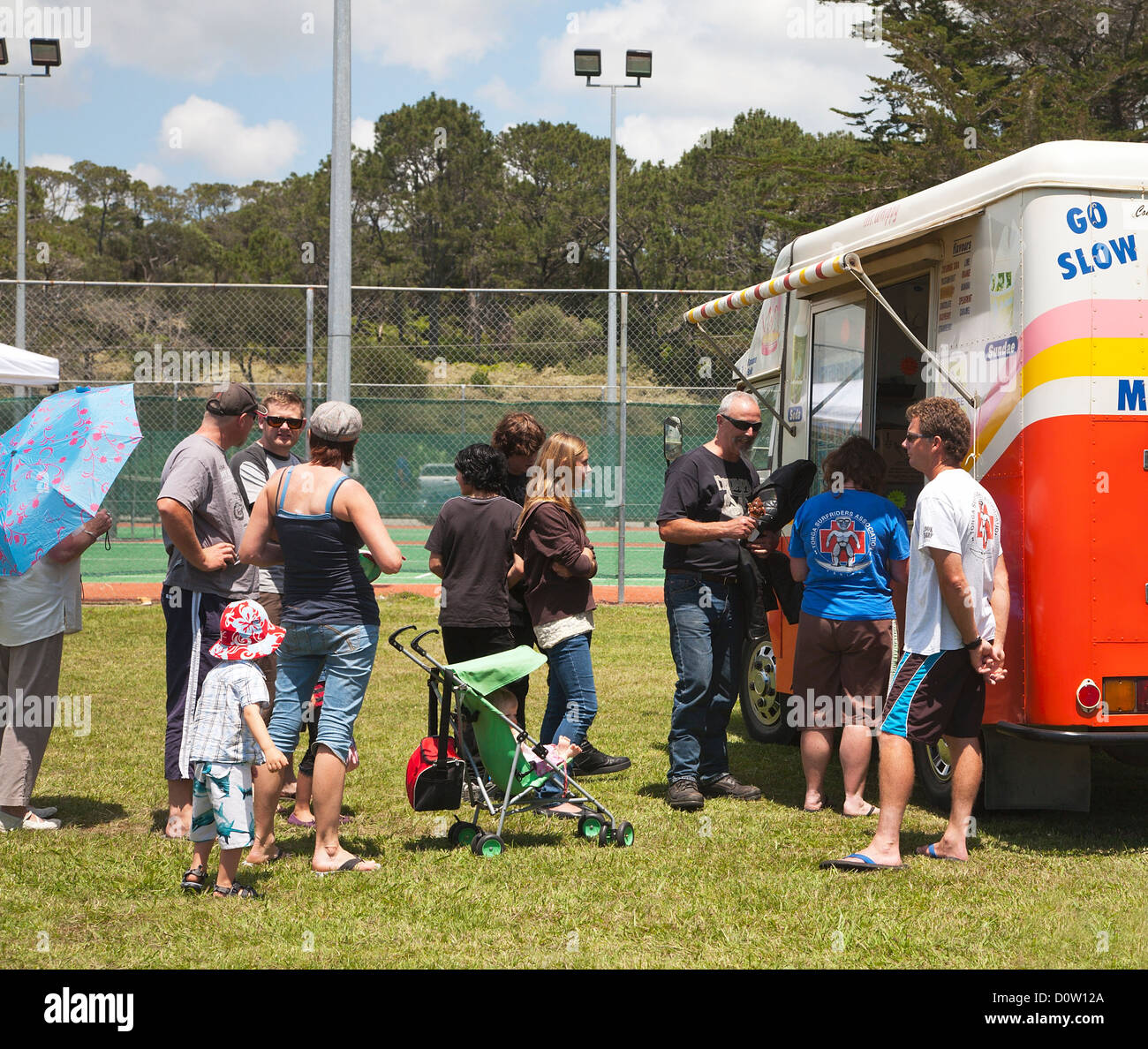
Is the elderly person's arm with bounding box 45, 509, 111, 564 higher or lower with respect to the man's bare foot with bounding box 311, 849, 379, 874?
higher

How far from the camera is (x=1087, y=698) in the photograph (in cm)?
509

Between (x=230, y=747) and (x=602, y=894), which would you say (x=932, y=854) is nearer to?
(x=602, y=894)

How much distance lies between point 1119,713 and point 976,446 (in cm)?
130

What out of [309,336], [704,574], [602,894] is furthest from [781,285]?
Result: [309,336]

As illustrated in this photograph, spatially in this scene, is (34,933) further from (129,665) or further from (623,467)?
(623,467)

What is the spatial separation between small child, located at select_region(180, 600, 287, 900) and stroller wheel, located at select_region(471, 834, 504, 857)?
98 cm

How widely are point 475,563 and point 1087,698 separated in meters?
2.73

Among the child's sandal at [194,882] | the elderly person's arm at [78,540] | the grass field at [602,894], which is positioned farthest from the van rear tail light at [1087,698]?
the elderly person's arm at [78,540]

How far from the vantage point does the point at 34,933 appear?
4.32 metres

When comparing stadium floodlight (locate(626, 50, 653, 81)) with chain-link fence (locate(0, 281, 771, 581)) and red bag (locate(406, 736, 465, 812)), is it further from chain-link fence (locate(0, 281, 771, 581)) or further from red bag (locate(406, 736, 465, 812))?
red bag (locate(406, 736, 465, 812))

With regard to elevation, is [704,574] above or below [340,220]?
below

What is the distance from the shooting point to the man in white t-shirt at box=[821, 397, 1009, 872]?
16.3 feet

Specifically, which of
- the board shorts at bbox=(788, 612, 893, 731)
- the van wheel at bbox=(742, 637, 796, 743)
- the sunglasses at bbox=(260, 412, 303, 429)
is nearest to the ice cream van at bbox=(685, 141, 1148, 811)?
the board shorts at bbox=(788, 612, 893, 731)
